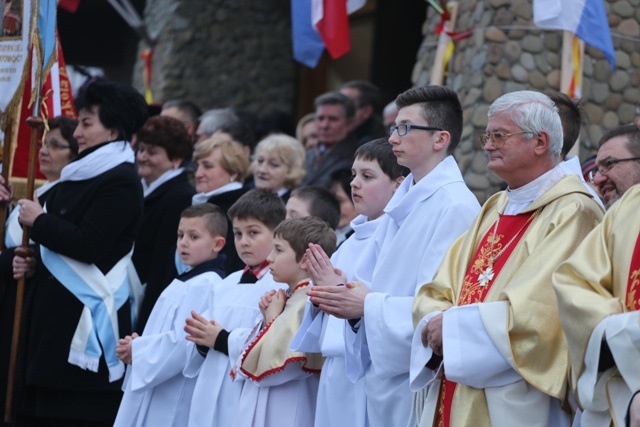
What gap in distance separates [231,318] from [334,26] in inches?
140

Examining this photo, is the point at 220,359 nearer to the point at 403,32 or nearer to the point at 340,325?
the point at 340,325

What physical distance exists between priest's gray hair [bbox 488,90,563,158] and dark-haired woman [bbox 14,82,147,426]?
8.60 feet

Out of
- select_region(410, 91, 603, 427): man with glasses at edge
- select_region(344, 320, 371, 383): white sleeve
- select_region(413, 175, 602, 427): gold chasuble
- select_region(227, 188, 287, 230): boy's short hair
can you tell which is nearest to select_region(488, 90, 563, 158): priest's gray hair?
select_region(410, 91, 603, 427): man with glasses at edge

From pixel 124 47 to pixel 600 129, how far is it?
10.1 m

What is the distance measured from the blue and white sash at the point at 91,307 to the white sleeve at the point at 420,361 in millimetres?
2387

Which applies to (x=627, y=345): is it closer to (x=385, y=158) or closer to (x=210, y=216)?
(x=385, y=158)

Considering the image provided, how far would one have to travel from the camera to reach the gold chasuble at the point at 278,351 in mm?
5094

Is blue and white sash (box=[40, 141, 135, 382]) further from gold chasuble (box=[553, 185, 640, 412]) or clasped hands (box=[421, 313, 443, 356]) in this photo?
gold chasuble (box=[553, 185, 640, 412])

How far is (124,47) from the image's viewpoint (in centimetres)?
1742

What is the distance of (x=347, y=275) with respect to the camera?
5.16 meters

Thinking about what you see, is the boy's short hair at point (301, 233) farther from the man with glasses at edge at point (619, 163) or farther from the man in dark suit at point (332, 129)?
the man in dark suit at point (332, 129)

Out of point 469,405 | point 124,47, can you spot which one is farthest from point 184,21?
point 469,405

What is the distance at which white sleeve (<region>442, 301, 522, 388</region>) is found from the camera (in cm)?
395

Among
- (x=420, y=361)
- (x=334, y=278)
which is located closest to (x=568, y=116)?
(x=334, y=278)
